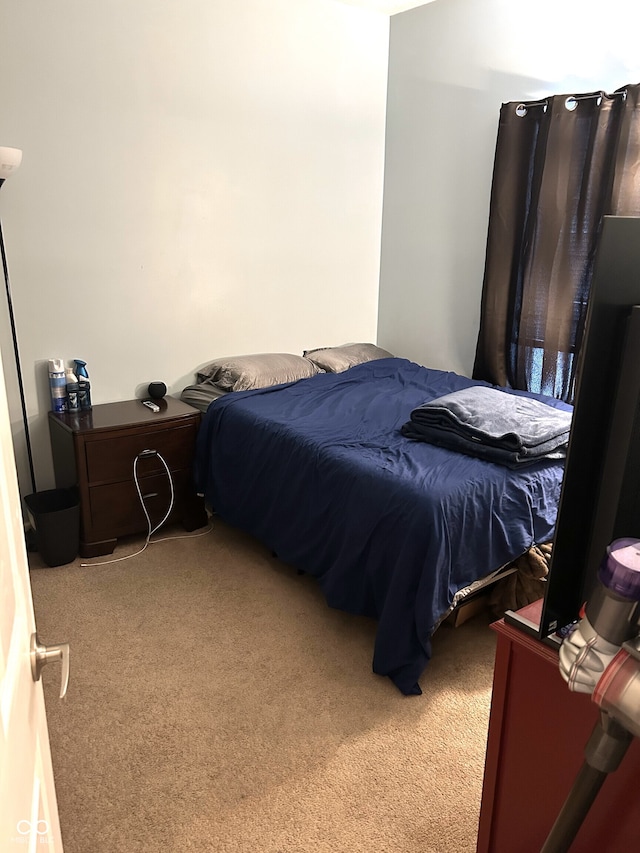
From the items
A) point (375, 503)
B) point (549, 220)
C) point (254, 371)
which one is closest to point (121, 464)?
point (254, 371)

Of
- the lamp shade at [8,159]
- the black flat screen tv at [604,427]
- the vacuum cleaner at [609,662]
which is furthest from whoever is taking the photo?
the lamp shade at [8,159]

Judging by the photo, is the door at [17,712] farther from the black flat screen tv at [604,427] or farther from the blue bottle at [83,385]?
the blue bottle at [83,385]

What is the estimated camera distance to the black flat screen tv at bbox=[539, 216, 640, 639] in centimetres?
77

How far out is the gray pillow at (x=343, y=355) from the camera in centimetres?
367

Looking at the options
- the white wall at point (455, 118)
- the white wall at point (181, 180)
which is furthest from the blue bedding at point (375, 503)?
the white wall at point (455, 118)

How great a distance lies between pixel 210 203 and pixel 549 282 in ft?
5.77

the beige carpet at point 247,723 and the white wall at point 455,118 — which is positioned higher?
the white wall at point 455,118

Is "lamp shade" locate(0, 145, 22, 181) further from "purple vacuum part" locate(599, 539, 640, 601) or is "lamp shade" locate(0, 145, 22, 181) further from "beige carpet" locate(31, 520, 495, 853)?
"purple vacuum part" locate(599, 539, 640, 601)

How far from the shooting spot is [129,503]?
2.90 meters

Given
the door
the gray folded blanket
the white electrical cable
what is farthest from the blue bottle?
the door

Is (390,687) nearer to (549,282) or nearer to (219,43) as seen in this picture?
(549,282)

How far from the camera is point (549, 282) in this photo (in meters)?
3.24

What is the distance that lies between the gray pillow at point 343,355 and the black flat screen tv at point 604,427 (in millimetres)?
2838

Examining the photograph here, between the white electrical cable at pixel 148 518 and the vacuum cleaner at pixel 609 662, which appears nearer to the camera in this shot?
the vacuum cleaner at pixel 609 662
